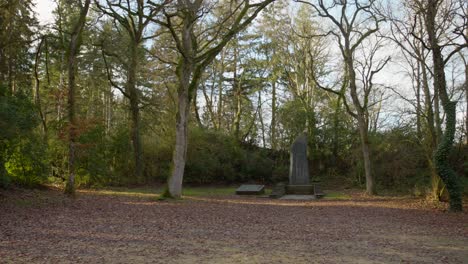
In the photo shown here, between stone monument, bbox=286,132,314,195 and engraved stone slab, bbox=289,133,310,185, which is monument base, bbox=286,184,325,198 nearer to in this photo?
stone monument, bbox=286,132,314,195

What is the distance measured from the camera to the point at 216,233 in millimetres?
9875

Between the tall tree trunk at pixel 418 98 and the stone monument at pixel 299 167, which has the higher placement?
the tall tree trunk at pixel 418 98

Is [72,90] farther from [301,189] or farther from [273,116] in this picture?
[273,116]

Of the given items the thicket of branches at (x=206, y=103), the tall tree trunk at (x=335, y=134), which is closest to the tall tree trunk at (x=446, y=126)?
the thicket of branches at (x=206, y=103)

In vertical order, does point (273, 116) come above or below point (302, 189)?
above

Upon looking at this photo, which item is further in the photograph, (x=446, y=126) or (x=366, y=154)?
(x=366, y=154)

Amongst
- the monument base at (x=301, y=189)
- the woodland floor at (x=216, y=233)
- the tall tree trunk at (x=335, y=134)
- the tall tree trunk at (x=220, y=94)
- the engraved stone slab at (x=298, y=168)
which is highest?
the tall tree trunk at (x=220, y=94)

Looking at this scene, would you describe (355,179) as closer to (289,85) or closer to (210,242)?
(289,85)

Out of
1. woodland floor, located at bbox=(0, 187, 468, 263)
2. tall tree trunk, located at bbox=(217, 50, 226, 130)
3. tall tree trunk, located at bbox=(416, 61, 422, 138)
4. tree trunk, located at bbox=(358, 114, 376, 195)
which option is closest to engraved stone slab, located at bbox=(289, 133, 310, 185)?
tree trunk, located at bbox=(358, 114, 376, 195)

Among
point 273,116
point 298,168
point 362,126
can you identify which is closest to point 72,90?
point 298,168

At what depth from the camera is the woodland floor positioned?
7.33m

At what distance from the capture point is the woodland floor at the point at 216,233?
24.1ft

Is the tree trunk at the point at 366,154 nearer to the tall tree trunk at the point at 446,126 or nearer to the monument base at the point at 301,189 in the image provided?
the monument base at the point at 301,189

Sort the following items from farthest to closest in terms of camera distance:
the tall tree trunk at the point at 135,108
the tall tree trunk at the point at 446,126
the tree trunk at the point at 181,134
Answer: the tall tree trunk at the point at 135,108 < the tree trunk at the point at 181,134 < the tall tree trunk at the point at 446,126
